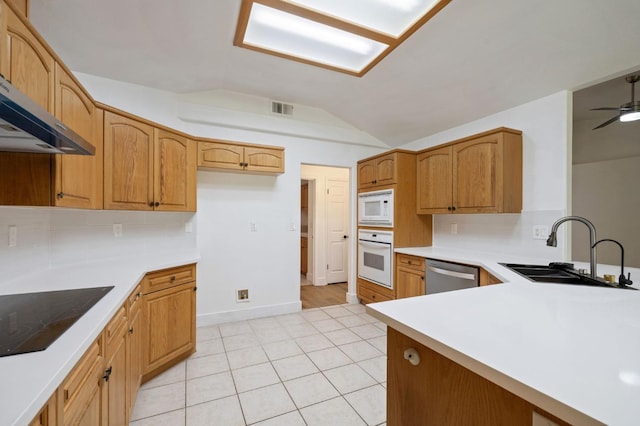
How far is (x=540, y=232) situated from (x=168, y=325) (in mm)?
3319

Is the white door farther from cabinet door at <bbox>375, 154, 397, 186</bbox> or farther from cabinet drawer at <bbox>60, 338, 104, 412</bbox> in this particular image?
cabinet drawer at <bbox>60, 338, 104, 412</bbox>

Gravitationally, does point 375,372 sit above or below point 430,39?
below

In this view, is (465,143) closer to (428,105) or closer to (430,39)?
(428,105)

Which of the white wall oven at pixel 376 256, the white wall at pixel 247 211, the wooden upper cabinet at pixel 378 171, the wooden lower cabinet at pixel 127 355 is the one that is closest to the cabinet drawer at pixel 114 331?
the wooden lower cabinet at pixel 127 355

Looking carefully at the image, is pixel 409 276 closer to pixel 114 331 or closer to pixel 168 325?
pixel 168 325

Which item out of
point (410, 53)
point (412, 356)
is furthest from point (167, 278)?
point (410, 53)

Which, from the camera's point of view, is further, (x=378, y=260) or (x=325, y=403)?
(x=378, y=260)

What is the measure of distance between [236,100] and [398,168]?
2.10 metres

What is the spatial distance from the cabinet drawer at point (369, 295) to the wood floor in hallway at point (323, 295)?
34 centimetres

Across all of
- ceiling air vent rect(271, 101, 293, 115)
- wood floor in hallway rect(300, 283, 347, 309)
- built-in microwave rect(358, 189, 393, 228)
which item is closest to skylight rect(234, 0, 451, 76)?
ceiling air vent rect(271, 101, 293, 115)

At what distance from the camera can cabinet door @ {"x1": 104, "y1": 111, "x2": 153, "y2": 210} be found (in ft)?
6.70

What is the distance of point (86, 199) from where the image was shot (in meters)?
1.78

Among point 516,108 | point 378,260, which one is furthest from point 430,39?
point 378,260

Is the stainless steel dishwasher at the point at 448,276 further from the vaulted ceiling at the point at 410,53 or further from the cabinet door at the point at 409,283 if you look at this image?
the vaulted ceiling at the point at 410,53
